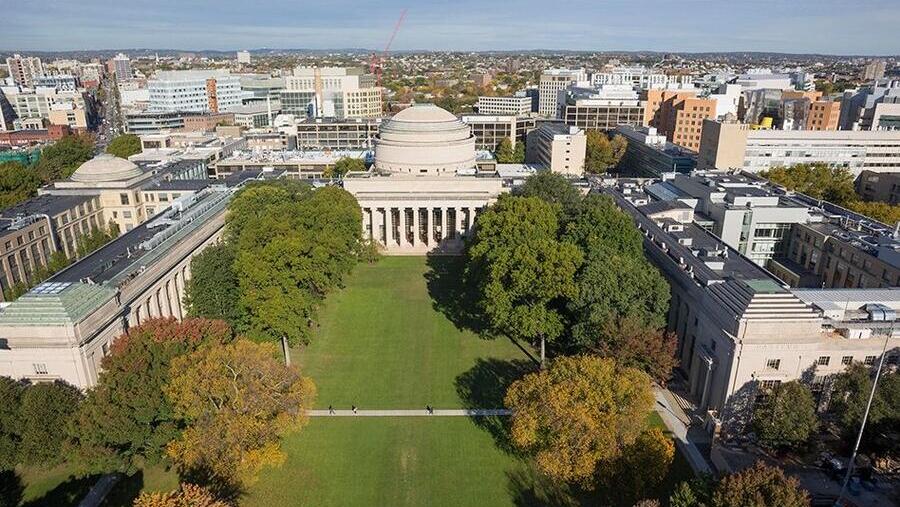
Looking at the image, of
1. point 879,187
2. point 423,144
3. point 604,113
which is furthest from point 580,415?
point 604,113

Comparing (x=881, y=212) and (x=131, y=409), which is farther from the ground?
(x=881, y=212)

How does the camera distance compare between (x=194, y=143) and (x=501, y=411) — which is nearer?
(x=501, y=411)

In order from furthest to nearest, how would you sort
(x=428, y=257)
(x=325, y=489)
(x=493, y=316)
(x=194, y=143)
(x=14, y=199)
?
(x=194, y=143) < (x=14, y=199) < (x=428, y=257) < (x=493, y=316) < (x=325, y=489)

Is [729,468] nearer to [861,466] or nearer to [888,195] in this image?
[861,466]

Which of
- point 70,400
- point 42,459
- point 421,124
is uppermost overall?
point 421,124

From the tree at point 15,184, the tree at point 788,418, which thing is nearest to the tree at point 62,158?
the tree at point 15,184

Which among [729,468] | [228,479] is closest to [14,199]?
[228,479]

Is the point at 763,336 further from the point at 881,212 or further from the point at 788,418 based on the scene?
the point at 881,212
